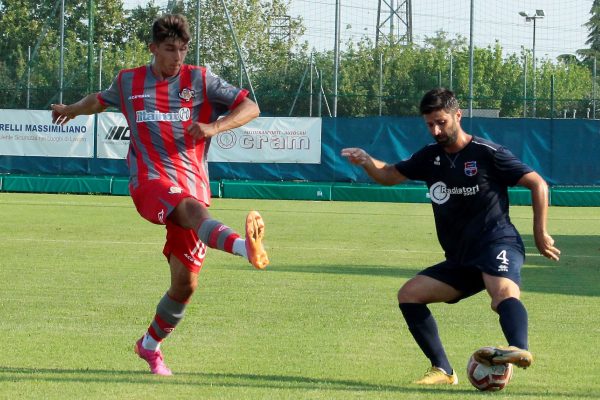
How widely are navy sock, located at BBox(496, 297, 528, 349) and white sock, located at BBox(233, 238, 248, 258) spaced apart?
1.60 meters

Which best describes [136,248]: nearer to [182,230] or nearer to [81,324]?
[81,324]

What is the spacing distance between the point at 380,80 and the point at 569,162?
9.19m

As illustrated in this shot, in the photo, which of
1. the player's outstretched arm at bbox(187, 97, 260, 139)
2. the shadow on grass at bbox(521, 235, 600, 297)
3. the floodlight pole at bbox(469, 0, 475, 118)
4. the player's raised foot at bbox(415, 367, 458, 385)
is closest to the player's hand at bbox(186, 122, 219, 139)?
the player's outstretched arm at bbox(187, 97, 260, 139)

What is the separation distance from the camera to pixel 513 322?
7199mm

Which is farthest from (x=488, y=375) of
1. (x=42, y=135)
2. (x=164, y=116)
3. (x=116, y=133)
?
(x=42, y=135)

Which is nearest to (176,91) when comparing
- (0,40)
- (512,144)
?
(512,144)

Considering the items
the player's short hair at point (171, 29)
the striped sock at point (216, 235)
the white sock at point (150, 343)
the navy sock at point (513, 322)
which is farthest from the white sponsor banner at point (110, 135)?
the navy sock at point (513, 322)

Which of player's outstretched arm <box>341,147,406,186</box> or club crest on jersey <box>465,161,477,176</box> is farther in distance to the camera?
player's outstretched arm <box>341,147,406,186</box>

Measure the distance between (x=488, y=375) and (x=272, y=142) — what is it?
27199 mm

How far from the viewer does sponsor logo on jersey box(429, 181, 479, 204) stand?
760 centimetres

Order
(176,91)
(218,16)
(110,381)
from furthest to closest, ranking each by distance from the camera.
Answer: (218,16), (176,91), (110,381)

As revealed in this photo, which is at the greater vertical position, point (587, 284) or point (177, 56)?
point (177, 56)

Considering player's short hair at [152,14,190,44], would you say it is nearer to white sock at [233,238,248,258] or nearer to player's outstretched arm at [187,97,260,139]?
player's outstretched arm at [187,97,260,139]

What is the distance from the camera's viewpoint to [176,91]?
801cm
